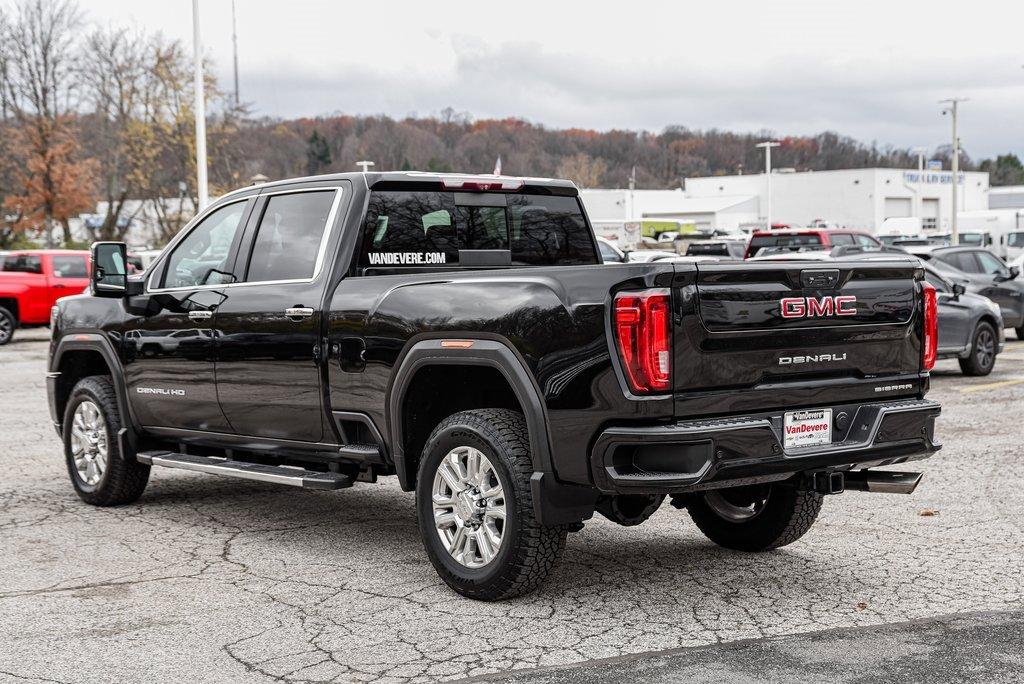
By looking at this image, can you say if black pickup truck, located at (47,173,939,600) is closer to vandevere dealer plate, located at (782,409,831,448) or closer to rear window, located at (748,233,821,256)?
vandevere dealer plate, located at (782,409,831,448)

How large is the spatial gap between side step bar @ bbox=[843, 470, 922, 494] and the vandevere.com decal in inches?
99.1

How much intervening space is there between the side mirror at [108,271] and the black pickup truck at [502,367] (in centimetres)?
2

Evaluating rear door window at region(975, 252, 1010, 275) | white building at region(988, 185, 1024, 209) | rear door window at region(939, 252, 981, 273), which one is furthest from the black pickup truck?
white building at region(988, 185, 1024, 209)

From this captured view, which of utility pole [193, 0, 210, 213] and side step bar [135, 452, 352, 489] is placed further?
utility pole [193, 0, 210, 213]

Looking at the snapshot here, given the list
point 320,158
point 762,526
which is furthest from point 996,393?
point 320,158

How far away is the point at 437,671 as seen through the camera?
15.7ft

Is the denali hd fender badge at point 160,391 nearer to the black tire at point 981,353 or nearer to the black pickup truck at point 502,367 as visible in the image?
the black pickup truck at point 502,367

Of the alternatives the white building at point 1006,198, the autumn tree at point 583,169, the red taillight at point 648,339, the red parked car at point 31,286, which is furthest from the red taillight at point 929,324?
the autumn tree at point 583,169

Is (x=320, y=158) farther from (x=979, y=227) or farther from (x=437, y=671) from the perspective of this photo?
(x=437, y=671)

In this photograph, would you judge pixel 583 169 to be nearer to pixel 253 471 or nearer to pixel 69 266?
pixel 69 266

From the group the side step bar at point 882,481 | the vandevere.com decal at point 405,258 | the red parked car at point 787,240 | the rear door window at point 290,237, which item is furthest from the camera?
the red parked car at point 787,240

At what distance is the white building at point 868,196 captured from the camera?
103m

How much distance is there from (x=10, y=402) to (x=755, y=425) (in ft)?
40.1

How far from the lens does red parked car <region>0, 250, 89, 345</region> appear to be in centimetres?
2536
